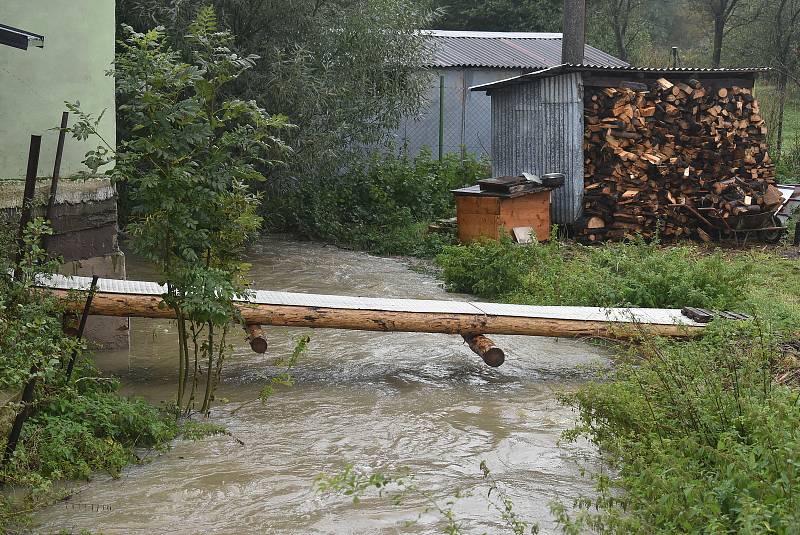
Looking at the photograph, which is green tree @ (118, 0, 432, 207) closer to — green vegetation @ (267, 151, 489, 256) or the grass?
green vegetation @ (267, 151, 489, 256)

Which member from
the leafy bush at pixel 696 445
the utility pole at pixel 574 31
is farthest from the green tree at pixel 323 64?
the leafy bush at pixel 696 445

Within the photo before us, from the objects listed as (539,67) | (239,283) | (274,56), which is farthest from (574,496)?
(539,67)

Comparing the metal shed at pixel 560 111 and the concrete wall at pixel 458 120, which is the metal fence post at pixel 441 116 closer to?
the concrete wall at pixel 458 120

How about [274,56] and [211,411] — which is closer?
[211,411]

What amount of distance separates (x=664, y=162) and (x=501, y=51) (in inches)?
343

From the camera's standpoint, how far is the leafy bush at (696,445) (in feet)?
12.0

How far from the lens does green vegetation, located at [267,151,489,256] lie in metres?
14.2

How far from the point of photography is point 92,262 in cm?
820

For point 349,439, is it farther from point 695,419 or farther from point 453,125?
point 453,125

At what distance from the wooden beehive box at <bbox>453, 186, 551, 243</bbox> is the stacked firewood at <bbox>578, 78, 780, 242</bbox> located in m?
0.78

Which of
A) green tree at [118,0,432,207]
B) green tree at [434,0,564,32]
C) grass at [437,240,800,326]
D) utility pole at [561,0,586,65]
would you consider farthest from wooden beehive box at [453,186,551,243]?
green tree at [434,0,564,32]

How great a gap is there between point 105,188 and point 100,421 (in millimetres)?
2939

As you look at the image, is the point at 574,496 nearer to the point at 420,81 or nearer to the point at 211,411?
the point at 211,411

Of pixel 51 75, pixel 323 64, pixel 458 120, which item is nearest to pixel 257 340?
pixel 51 75
